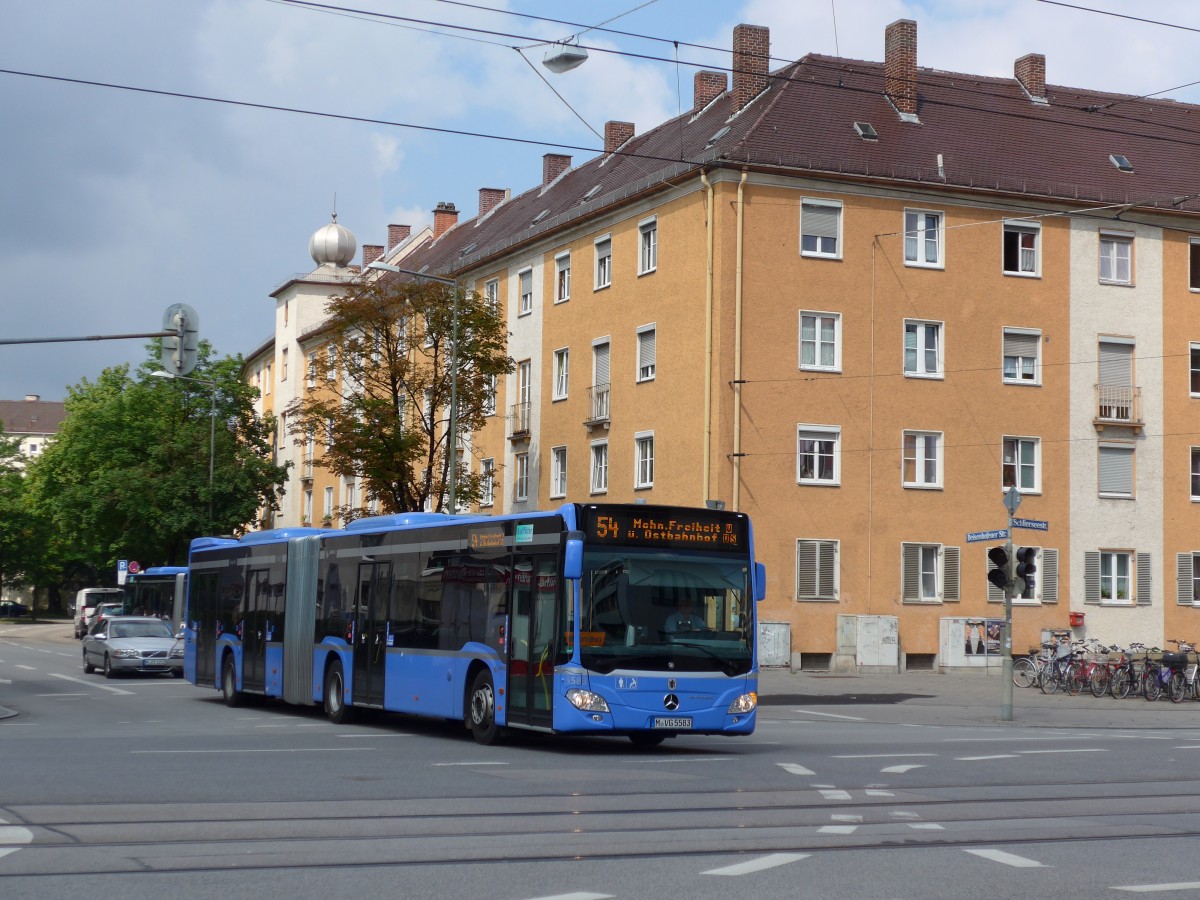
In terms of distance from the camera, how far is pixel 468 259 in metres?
58.5

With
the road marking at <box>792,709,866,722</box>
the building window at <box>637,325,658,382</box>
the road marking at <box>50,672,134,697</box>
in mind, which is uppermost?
the building window at <box>637,325,658,382</box>

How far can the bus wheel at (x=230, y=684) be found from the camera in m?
27.8

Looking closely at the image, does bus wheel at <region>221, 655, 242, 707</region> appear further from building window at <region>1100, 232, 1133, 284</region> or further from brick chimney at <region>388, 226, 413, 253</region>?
brick chimney at <region>388, 226, 413, 253</region>

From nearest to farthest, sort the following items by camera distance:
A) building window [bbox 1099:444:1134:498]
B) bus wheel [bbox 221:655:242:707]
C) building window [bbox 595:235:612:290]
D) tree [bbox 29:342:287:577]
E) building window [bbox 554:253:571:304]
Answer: bus wheel [bbox 221:655:242:707] → building window [bbox 1099:444:1134:498] → building window [bbox 595:235:612:290] → building window [bbox 554:253:571:304] → tree [bbox 29:342:287:577]

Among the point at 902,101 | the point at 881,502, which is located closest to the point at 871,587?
the point at 881,502

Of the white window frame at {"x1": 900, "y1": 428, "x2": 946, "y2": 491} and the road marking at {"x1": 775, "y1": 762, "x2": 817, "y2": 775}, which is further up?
the white window frame at {"x1": 900, "y1": 428, "x2": 946, "y2": 491}

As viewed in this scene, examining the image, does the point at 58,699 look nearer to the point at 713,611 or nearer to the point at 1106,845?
the point at 713,611

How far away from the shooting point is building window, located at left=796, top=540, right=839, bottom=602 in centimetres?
4250

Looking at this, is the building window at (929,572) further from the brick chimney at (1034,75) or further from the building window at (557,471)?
the brick chimney at (1034,75)

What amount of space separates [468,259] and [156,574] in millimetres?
15248

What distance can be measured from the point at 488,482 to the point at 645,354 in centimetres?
1029

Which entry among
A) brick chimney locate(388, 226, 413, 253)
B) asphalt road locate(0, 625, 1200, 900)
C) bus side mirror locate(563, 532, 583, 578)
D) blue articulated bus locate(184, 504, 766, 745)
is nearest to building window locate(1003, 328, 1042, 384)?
asphalt road locate(0, 625, 1200, 900)

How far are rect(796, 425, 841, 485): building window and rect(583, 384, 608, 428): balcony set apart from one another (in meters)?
6.50

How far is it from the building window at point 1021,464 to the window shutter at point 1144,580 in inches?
151
